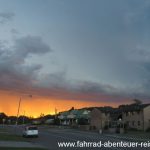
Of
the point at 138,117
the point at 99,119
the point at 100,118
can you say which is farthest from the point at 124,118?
the point at 99,119

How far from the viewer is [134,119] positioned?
103 m

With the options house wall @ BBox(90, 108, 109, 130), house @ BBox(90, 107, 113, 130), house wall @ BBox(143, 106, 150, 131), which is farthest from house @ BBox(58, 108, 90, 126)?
house wall @ BBox(143, 106, 150, 131)

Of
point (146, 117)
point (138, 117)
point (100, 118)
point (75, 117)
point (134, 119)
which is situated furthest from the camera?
point (75, 117)

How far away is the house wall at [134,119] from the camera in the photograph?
99.9 metres

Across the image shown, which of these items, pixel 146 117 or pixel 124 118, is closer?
pixel 146 117

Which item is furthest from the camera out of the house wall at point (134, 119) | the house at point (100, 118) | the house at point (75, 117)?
the house at point (75, 117)

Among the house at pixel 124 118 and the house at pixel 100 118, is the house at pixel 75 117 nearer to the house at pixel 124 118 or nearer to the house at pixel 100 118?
the house at pixel 100 118

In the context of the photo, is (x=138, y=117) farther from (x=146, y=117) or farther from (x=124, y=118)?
(x=124, y=118)

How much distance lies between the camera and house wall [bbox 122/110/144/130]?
328ft

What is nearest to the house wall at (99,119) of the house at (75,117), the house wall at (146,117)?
the house wall at (146,117)

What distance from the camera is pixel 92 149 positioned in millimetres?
32750

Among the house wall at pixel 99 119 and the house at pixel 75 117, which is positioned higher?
the house at pixel 75 117

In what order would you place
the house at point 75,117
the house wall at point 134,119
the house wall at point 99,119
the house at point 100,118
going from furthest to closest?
the house at point 75,117
the house wall at point 99,119
the house at point 100,118
the house wall at point 134,119

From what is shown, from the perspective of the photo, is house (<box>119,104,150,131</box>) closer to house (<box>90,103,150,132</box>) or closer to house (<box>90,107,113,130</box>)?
house (<box>90,103,150,132</box>)
